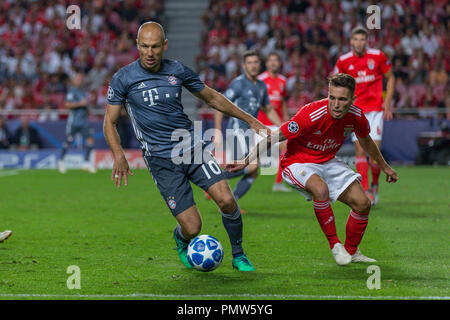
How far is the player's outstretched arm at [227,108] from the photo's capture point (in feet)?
21.3

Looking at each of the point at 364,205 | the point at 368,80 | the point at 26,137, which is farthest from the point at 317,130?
the point at 26,137

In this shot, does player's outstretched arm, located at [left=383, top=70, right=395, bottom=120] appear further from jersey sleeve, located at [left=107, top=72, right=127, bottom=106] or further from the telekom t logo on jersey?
jersey sleeve, located at [left=107, top=72, right=127, bottom=106]

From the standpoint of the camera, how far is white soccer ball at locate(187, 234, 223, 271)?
6.21m

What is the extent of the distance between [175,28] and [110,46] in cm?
261

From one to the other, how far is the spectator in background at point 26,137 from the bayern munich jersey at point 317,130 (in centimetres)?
1464

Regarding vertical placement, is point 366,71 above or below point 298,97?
above

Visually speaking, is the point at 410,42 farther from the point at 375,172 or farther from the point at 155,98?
the point at 155,98

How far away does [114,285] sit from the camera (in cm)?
582

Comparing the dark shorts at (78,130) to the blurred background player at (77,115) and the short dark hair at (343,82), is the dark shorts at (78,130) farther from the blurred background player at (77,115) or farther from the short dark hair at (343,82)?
the short dark hair at (343,82)

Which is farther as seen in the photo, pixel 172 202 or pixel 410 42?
pixel 410 42

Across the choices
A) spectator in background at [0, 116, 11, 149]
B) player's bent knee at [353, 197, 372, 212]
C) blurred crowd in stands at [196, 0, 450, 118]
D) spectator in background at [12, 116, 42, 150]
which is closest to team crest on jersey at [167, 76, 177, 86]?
player's bent knee at [353, 197, 372, 212]

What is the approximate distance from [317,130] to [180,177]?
1.38m

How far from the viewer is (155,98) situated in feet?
20.9

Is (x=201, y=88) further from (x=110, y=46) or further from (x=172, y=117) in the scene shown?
(x=110, y=46)
